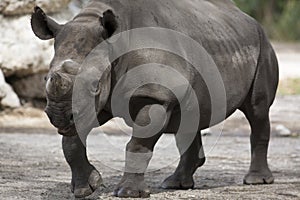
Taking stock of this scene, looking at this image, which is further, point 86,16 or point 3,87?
point 3,87

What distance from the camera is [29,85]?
13.0 meters

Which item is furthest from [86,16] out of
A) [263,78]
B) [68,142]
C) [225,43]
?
[263,78]

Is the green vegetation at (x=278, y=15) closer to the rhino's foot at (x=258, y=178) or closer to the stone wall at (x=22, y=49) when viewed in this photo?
the stone wall at (x=22, y=49)

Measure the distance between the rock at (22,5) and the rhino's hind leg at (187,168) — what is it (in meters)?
5.48

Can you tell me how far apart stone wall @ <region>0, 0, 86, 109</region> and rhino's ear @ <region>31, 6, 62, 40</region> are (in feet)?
20.1

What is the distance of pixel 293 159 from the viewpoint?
30.1 ft

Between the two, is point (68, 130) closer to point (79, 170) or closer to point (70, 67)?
point (70, 67)

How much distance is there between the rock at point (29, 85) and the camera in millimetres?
12938

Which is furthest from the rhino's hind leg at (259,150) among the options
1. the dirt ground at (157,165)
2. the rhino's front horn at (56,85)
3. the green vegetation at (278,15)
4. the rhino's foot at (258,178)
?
the green vegetation at (278,15)

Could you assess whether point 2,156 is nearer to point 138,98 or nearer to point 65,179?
point 65,179

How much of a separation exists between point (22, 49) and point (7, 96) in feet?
2.27

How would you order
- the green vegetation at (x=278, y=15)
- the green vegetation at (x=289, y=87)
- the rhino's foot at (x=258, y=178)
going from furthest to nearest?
the green vegetation at (x=278, y=15)
the green vegetation at (x=289, y=87)
the rhino's foot at (x=258, y=178)

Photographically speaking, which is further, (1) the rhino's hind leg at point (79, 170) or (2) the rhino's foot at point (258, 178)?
(2) the rhino's foot at point (258, 178)

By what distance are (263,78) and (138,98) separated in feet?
5.45
